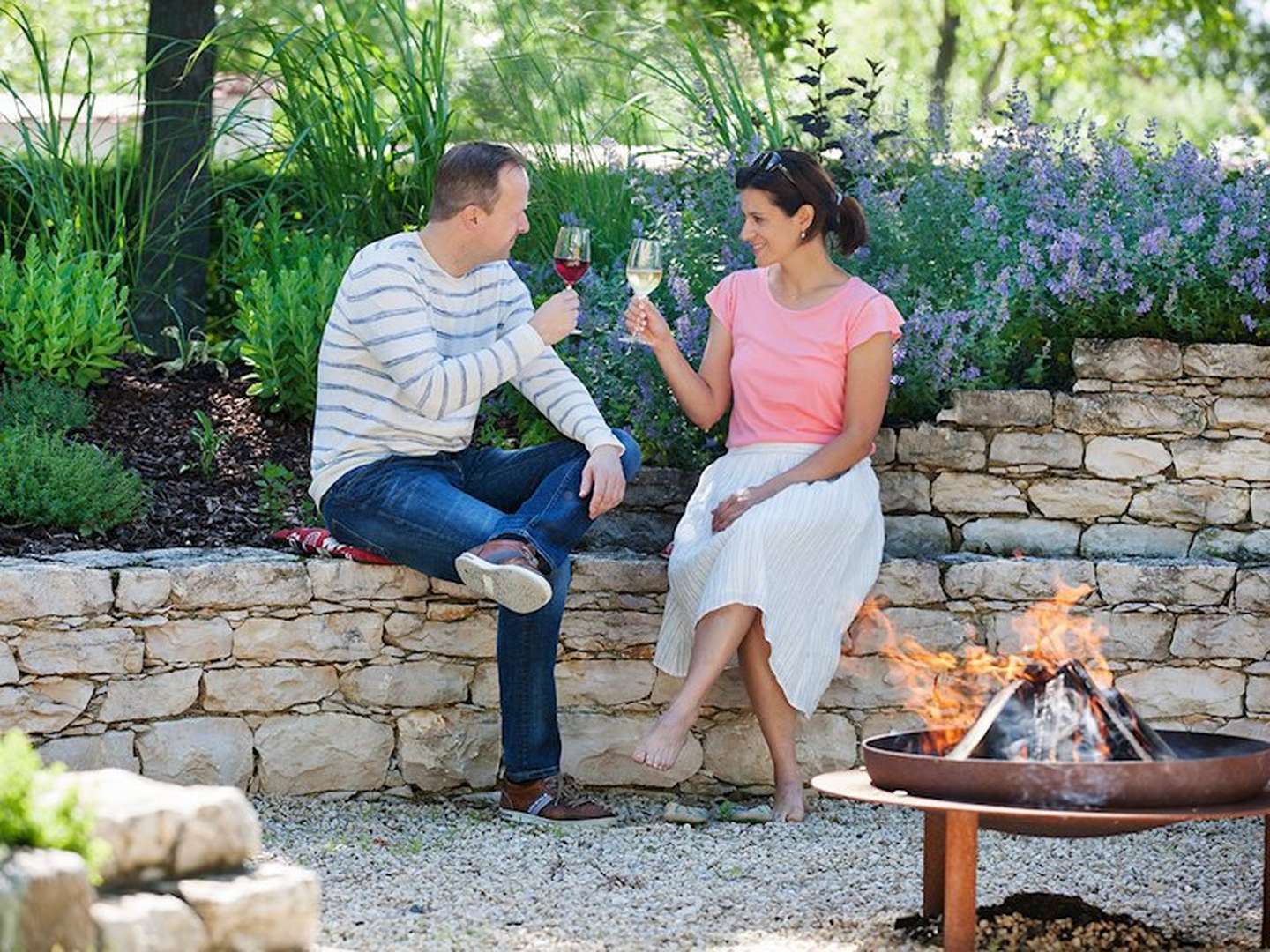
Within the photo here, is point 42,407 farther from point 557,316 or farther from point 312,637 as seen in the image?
point 557,316

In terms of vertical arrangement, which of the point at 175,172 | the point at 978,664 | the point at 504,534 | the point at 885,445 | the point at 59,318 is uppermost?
the point at 175,172

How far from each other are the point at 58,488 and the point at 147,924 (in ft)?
8.20

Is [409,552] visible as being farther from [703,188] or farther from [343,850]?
[703,188]

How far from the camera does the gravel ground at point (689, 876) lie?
3.64 metres

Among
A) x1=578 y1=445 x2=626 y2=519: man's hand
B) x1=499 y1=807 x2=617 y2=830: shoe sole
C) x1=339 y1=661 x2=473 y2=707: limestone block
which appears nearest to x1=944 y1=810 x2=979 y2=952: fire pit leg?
x1=499 y1=807 x2=617 y2=830: shoe sole

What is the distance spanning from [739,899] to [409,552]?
1.22 m

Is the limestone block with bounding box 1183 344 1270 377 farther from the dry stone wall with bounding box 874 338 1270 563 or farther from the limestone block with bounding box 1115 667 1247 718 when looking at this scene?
the limestone block with bounding box 1115 667 1247 718

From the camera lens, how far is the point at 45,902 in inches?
96.7

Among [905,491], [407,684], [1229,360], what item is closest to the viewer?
[407,684]

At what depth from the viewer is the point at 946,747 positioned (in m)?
3.60

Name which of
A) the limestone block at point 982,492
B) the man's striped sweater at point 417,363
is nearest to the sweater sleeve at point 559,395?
the man's striped sweater at point 417,363

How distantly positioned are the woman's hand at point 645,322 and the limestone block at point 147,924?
2333 mm

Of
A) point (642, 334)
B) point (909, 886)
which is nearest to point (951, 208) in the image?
point (642, 334)

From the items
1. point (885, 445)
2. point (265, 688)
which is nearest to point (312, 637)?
point (265, 688)
